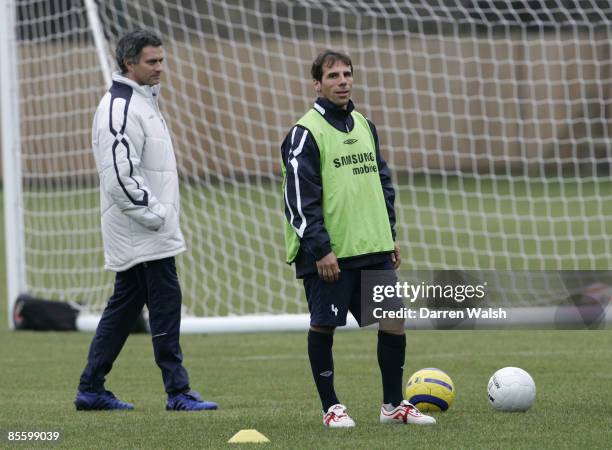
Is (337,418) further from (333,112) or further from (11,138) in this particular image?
(11,138)

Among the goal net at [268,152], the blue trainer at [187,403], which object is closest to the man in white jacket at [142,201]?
the blue trainer at [187,403]

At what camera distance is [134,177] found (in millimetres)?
6879

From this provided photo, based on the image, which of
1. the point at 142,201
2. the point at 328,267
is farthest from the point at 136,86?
the point at 328,267

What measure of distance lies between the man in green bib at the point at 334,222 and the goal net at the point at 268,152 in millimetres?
5252

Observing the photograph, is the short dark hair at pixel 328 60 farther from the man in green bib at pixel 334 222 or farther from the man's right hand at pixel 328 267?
the man's right hand at pixel 328 267

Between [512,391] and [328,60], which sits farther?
[512,391]

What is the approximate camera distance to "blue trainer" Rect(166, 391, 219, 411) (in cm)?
696

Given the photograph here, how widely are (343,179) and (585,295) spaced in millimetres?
1769

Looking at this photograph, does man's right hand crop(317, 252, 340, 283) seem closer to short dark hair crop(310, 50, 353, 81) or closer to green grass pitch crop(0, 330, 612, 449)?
green grass pitch crop(0, 330, 612, 449)

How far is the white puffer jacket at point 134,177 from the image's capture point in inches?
270

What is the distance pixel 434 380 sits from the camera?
6.78 meters

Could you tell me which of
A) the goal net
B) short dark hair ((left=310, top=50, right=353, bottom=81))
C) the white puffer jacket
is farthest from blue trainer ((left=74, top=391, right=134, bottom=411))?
the goal net

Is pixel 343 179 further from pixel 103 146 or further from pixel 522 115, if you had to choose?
pixel 522 115

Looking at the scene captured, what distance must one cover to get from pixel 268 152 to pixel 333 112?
11.7 meters
